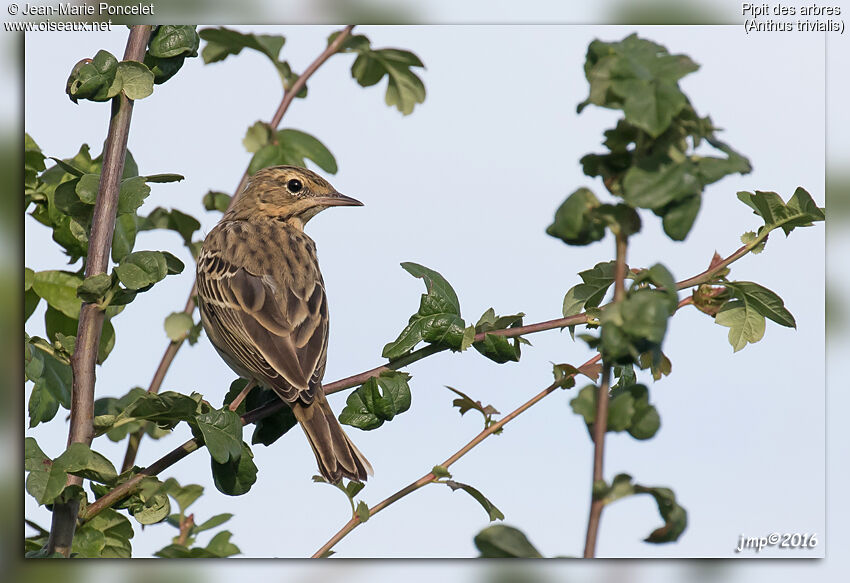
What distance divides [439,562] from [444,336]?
2.83ft

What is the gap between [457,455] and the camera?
11.2 feet

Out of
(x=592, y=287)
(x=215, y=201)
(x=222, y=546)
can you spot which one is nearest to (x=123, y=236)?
(x=215, y=201)

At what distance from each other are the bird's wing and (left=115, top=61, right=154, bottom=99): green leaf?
1.89 m

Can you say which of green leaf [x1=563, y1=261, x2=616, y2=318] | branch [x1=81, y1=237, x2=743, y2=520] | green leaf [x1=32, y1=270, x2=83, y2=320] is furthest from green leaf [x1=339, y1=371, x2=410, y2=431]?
green leaf [x1=32, y1=270, x2=83, y2=320]

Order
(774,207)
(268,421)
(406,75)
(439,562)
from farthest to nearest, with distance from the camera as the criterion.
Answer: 1. (268,421)
2. (406,75)
3. (774,207)
4. (439,562)

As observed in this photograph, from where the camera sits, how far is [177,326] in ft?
14.9

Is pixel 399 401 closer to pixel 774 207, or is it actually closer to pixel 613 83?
pixel 774 207

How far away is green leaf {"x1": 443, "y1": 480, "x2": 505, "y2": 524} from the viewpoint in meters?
3.46

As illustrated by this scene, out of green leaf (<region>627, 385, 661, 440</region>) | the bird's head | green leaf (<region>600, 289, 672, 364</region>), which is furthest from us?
the bird's head

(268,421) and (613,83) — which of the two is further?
(268,421)

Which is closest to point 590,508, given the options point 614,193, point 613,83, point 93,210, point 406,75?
point 614,193

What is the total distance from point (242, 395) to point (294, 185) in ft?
9.63

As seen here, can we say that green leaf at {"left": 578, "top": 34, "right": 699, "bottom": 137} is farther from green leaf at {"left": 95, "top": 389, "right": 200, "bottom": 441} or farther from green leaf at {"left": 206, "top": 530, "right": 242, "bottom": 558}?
green leaf at {"left": 206, "top": 530, "right": 242, "bottom": 558}

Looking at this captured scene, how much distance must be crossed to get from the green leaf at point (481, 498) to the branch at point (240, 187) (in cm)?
161
